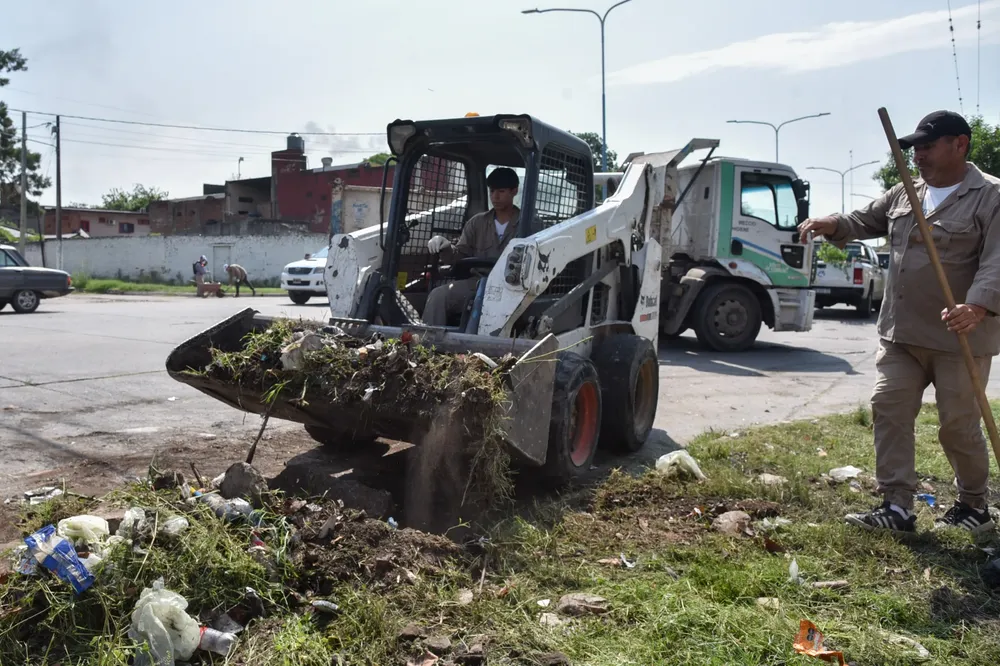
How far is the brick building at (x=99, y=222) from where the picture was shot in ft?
192

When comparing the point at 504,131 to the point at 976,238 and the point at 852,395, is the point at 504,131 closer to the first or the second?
the point at 976,238

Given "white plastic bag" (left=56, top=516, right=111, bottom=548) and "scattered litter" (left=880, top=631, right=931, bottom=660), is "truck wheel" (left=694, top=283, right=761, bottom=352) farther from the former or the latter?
"white plastic bag" (left=56, top=516, right=111, bottom=548)

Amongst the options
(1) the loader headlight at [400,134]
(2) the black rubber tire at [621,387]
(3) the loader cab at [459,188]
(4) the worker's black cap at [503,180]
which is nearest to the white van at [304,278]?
(3) the loader cab at [459,188]

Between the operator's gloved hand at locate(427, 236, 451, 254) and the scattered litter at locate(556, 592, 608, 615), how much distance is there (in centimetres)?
338

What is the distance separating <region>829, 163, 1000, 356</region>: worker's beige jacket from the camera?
4004 mm

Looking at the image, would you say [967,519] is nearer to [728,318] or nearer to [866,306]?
[728,318]

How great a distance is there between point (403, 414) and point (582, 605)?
56.1 inches

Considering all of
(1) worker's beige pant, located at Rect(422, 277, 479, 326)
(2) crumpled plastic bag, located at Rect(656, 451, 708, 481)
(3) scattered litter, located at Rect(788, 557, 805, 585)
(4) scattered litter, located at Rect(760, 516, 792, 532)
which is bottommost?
(3) scattered litter, located at Rect(788, 557, 805, 585)

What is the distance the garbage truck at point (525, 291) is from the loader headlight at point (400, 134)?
1 cm

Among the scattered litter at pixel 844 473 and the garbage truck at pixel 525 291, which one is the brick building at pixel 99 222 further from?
the scattered litter at pixel 844 473

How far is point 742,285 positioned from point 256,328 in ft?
29.5

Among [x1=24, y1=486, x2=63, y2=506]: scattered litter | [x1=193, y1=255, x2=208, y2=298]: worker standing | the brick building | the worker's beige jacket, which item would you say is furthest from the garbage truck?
the brick building

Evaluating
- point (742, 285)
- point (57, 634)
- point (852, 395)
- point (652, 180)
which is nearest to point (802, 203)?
point (742, 285)

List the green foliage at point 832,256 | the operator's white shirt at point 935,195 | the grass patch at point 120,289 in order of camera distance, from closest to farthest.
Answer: the operator's white shirt at point 935,195 → the green foliage at point 832,256 → the grass patch at point 120,289
